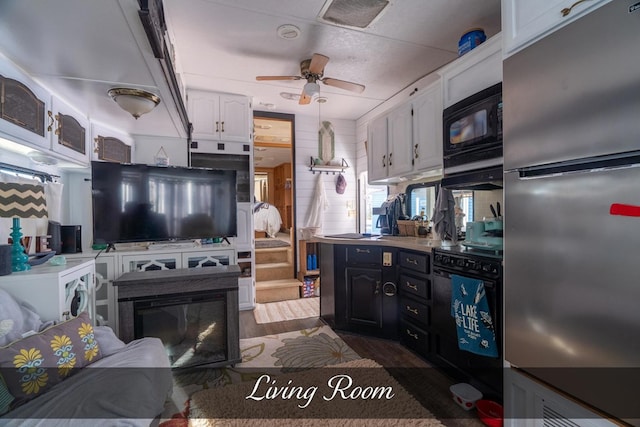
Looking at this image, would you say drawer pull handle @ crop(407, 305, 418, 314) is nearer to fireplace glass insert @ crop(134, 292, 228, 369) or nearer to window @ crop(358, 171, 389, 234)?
fireplace glass insert @ crop(134, 292, 228, 369)

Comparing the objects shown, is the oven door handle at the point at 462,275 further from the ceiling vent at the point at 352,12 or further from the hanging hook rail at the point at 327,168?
the hanging hook rail at the point at 327,168

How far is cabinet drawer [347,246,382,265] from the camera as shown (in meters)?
2.79

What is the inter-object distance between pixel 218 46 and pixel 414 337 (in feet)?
10.5

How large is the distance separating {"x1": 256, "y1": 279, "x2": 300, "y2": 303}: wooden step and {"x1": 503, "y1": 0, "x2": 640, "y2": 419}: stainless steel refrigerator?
3.14 metres

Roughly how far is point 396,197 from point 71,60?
10.2 ft

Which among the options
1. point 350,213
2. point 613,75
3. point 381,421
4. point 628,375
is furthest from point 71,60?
point 350,213

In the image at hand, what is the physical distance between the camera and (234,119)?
12.3 feet

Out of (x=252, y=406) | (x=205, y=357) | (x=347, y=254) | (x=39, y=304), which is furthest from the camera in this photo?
(x=347, y=254)

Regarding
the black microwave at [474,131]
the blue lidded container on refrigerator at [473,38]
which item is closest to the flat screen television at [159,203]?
the black microwave at [474,131]

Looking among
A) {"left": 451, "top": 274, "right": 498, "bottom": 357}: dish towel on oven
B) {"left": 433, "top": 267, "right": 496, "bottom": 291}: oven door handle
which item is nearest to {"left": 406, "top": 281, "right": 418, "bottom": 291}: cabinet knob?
{"left": 433, "top": 267, "right": 496, "bottom": 291}: oven door handle

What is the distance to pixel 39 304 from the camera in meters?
1.61

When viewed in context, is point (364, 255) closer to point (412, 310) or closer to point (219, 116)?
point (412, 310)

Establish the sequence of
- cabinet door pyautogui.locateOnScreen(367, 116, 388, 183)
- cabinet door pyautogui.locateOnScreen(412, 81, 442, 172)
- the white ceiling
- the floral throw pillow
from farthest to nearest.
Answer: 1. cabinet door pyautogui.locateOnScreen(367, 116, 388, 183)
2. cabinet door pyautogui.locateOnScreen(412, 81, 442, 172)
3. the white ceiling
4. the floral throw pillow

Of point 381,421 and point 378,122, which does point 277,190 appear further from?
point 381,421
